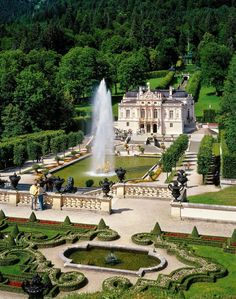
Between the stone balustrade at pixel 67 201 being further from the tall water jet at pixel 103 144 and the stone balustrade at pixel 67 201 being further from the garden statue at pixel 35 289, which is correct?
the tall water jet at pixel 103 144

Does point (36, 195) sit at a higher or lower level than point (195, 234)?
higher

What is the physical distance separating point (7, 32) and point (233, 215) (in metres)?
159

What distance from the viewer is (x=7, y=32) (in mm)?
173750

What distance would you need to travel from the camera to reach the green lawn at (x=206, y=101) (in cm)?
10744

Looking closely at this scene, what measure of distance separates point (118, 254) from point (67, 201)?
8478 mm

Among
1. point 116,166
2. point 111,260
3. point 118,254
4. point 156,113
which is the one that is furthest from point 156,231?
point 156,113

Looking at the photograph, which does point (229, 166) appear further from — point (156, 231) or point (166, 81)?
point (166, 81)

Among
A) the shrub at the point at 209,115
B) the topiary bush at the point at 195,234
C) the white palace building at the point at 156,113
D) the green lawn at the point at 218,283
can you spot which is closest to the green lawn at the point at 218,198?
the topiary bush at the point at 195,234

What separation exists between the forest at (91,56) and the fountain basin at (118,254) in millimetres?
55704

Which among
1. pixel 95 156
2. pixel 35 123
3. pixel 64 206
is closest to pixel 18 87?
pixel 35 123

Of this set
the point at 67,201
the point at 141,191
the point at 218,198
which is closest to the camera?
the point at 67,201

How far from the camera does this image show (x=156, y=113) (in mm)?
94688

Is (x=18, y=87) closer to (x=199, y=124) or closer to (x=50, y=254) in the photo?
(x=199, y=124)

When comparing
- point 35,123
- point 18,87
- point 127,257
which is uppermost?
point 18,87
